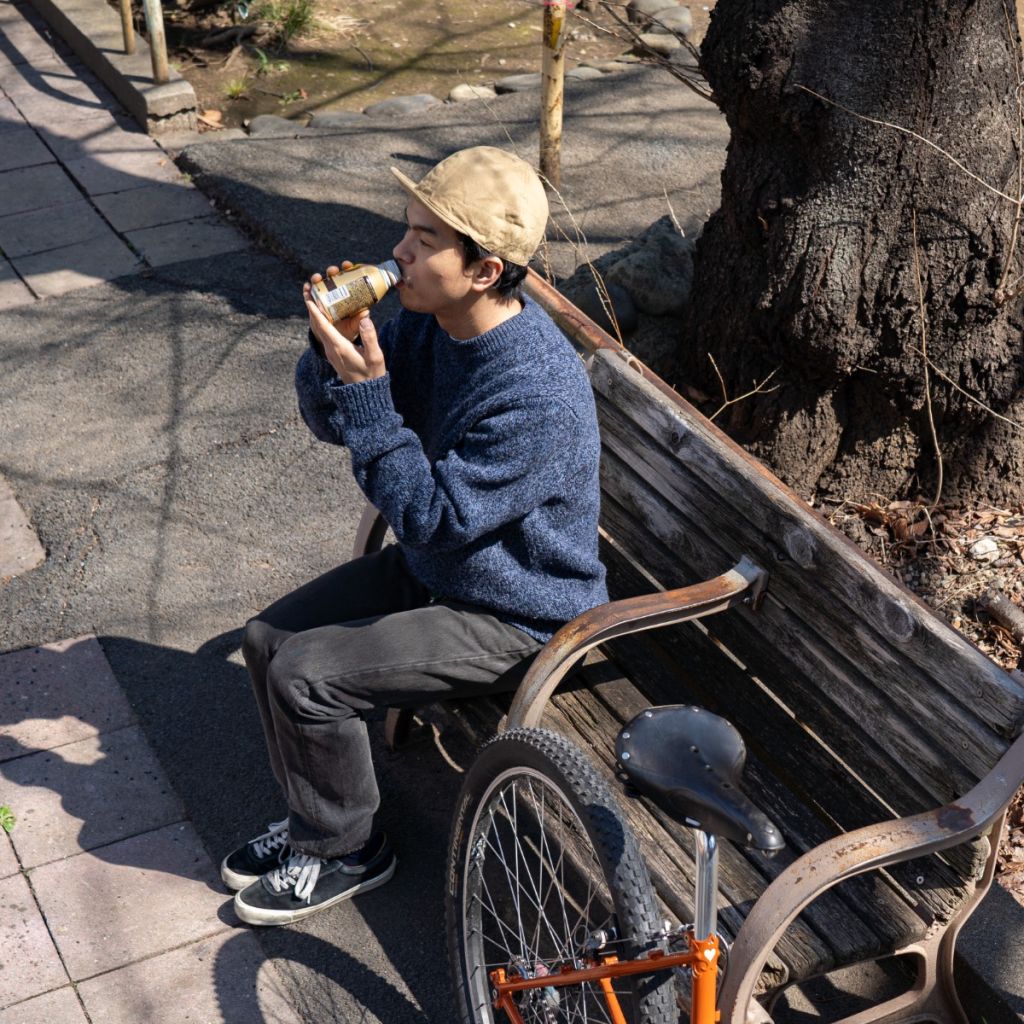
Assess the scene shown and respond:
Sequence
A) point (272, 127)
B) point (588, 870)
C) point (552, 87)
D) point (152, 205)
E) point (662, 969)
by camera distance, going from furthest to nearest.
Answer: point (272, 127) < point (152, 205) < point (552, 87) < point (588, 870) < point (662, 969)

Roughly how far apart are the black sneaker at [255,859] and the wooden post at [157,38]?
4788mm

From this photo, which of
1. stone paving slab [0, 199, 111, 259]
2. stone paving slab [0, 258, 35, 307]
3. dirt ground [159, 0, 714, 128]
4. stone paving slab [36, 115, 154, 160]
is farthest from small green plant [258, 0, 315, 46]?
stone paving slab [0, 258, 35, 307]

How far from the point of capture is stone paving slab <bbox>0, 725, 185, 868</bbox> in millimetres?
3191

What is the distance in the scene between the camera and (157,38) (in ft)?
21.7

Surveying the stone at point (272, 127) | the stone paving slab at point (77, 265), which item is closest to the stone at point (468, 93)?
the stone at point (272, 127)

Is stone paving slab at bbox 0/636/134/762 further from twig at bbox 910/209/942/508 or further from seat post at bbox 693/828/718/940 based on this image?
twig at bbox 910/209/942/508

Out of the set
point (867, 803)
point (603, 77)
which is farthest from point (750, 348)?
point (603, 77)

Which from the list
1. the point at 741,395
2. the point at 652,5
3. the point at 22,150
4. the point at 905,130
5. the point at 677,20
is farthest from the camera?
the point at 652,5

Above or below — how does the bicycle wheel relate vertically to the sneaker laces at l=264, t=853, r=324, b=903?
above

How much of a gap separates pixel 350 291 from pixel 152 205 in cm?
383

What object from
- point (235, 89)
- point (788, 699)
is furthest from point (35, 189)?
point (788, 699)

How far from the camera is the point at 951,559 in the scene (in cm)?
371

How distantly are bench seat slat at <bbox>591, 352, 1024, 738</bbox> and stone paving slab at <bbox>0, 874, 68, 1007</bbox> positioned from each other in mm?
1725

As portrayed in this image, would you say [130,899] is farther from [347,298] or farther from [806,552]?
[806,552]
